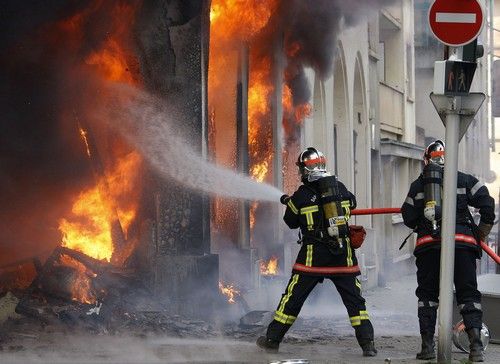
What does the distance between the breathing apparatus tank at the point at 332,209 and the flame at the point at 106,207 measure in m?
2.73

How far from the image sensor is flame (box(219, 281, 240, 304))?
11.2m

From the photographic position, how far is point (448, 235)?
25.7 ft

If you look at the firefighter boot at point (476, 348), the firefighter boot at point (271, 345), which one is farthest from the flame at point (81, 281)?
the firefighter boot at point (476, 348)

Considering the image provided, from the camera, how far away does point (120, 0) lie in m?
10.6

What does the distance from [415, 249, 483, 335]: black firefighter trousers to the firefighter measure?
0.47 m

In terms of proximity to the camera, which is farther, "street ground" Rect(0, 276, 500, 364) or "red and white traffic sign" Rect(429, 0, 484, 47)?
"street ground" Rect(0, 276, 500, 364)

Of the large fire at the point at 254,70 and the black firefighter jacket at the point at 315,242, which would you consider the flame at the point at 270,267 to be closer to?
the large fire at the point at 254,70

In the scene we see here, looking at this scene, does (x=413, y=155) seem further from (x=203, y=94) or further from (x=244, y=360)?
(x=244, y=360)

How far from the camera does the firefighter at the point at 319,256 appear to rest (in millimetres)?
8672

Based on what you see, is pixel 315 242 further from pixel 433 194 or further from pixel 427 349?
pixel 427 349

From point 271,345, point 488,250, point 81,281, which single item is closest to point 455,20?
point 488,250

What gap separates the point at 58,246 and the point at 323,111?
6.53 metres

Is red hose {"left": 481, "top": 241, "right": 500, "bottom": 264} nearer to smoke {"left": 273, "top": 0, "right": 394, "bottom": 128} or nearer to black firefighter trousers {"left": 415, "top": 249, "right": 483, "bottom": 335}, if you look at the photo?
black firefighter trousers {"left": 415, "top": 249, "right": 483, "bottom": 335}

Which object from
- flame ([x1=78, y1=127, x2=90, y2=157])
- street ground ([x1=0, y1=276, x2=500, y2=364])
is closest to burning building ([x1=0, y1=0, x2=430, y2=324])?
flame ([x1=78, y1=127, x2=90, y2=157])
